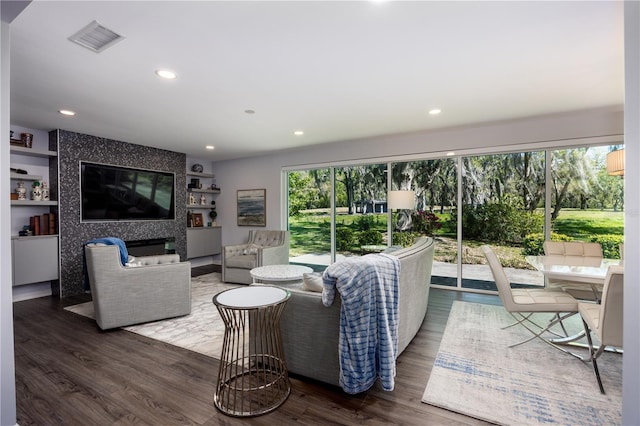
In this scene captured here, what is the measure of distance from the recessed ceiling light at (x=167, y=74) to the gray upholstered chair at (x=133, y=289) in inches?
69.9

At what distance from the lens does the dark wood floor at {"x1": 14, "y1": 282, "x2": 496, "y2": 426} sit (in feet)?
5.66

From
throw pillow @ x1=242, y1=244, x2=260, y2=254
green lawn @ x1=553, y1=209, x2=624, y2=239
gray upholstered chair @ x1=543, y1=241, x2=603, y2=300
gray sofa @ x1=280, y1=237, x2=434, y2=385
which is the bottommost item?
gray sofa @ x1=280, y1=237, x2=434, y2=385

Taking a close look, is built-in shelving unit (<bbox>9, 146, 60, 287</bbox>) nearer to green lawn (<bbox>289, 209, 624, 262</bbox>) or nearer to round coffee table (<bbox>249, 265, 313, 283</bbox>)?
round coffee table (<bbox>249, 265, 313, 283</bbox>)

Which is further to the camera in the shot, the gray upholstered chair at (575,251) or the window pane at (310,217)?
the window pane at (310,217)

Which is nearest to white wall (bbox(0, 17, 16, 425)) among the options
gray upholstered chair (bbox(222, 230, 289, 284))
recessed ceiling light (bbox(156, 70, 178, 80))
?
recessed ceiling light (bbox(156, 70, 178, 80))

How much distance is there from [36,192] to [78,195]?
0.47 metres

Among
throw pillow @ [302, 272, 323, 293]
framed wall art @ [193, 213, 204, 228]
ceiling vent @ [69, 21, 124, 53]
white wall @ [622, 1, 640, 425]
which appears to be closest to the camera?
white wall @ [622, 1, 640, 425]

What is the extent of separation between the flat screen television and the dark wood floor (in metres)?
2.29

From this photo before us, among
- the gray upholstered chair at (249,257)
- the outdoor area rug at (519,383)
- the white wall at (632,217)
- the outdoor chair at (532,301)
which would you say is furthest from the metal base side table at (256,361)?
the gray upholstered chair at (249,257)

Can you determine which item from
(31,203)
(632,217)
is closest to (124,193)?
(31,203)

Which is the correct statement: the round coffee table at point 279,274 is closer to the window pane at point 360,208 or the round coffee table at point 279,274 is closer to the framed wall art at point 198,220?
the window pane at point 360,208

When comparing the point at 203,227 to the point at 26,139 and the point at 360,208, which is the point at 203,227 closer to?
the point at 26,139

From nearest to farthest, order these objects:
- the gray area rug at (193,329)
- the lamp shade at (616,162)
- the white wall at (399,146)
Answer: the gray area rug at (193,329) → the lamp shade at (616,162) → the white wall at (399,146)

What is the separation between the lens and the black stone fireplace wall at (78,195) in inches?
169
